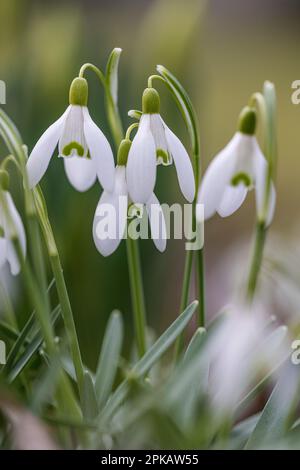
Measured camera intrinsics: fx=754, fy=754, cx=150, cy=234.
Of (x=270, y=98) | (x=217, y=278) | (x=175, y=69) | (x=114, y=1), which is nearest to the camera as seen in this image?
(x=270, y=98)

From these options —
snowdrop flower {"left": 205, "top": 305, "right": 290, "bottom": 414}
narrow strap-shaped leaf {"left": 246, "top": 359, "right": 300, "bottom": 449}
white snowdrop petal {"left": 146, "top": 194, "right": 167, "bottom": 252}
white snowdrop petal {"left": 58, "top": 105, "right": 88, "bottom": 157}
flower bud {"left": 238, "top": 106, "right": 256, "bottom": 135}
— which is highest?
flower bud {"left": 238, "top": 106, "right": 256, "bottom": 135}

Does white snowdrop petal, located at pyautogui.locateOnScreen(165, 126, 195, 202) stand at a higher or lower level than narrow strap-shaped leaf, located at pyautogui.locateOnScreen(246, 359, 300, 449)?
higher

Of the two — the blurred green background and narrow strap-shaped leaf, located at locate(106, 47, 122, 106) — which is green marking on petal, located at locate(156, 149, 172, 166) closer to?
narrow strap-shaped leaf, located at locate(106, 47, 122, 106)

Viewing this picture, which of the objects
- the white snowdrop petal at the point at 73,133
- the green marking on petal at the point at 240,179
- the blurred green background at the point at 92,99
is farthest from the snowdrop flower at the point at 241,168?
the blurred green background at the point at 92,99

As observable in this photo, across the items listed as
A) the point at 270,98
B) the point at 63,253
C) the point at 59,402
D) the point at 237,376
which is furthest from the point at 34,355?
the point at 63,253

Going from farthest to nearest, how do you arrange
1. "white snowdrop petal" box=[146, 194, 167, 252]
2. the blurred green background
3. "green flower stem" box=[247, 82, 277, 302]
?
the blurred green background → "white snowdrop petal" box=[146, 194, 167, 252] → "green flower stem" box=[247, 82, 277, 302]

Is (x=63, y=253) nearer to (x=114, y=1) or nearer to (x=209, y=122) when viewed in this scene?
(x=209, y=122)

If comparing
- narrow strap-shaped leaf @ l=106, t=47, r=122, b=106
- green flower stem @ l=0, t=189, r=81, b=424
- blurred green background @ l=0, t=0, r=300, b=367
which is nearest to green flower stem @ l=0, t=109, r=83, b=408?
green flower stem @ l=0, t=189, r=81, b=424
